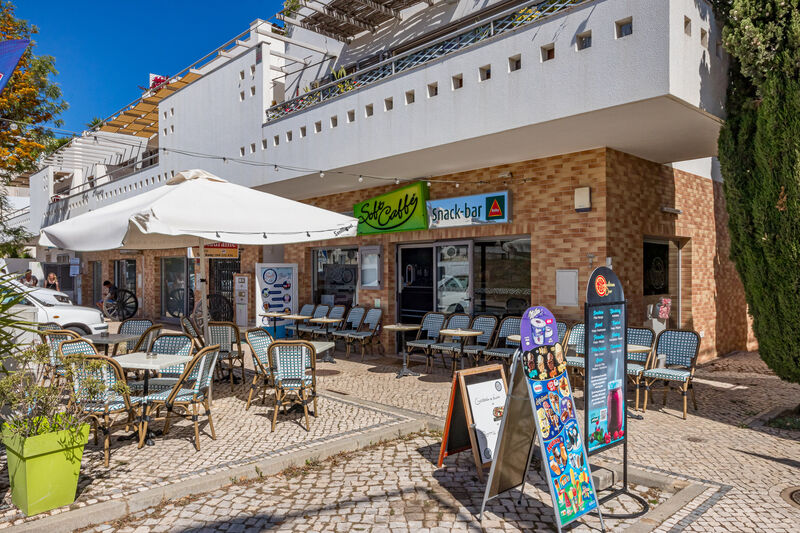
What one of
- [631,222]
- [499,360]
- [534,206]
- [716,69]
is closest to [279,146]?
[534,206]

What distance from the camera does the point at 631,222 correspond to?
859cm

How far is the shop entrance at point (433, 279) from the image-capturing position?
33.3 ft

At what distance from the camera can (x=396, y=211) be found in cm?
1092

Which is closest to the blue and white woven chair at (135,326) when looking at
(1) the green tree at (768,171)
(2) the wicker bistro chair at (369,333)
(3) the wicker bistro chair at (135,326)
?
(3) the wicker bistro chair at (135,326)

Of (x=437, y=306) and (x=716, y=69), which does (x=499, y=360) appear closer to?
(x=437, y=306)

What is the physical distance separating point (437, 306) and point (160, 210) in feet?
21.0

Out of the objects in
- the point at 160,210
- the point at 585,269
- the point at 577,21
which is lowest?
the point at 585,269

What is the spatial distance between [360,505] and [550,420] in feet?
5.05

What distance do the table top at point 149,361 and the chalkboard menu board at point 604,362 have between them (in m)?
4.01

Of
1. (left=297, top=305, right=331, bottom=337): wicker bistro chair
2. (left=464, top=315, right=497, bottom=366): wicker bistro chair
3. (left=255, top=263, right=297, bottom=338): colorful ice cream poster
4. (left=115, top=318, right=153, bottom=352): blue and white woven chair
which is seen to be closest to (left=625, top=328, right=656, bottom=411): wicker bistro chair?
(left=464, top=315, right=497, bottom=366): wicker bistro chair

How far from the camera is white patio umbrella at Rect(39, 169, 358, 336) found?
5199 mm

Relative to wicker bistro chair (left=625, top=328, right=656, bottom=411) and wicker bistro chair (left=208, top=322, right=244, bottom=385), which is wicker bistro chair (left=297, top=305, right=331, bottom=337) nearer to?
wicker bistro chair (left=208, top=322, right=244, bottom=385)

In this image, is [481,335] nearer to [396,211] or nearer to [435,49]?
[396,211]

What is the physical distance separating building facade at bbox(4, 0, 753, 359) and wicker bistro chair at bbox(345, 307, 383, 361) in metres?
0.27
